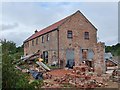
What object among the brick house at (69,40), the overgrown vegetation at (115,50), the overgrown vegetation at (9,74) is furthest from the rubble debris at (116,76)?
the overgrown vegetation at (115,50)

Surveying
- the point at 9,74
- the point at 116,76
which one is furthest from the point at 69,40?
the point at 9,74

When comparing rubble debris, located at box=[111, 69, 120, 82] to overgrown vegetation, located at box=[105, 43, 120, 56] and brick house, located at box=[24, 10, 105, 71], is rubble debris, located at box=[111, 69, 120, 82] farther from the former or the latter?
overgrown vegetation, located at box=[105, 43, 120, 56]

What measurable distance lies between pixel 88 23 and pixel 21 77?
983 inches

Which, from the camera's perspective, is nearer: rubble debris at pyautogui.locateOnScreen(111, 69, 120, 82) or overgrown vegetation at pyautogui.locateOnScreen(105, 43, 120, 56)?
rubble debris at pyautogui.locateOnScreen(111, 69, 120, 82)

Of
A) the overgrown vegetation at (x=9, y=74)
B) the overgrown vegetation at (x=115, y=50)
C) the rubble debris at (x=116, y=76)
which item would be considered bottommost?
the rubble debris at (x=116, y=76)

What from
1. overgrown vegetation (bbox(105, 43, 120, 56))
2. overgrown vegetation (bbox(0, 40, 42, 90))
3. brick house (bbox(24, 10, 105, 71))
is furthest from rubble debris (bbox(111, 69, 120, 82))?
overgrown vegetation (bbox(105, 43, 120, 56))

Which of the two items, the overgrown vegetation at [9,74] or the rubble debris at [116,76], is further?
the rubble debris at [116,76]

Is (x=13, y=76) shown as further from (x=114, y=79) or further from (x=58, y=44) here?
(x=58, y=44)

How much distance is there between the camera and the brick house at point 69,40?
2933 cm

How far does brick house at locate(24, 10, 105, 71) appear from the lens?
1155 inches

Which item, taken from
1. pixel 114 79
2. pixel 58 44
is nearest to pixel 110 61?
pixel 58 44

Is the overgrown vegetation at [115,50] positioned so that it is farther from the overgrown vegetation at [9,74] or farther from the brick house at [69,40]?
the overgrown vegetation at [9,74]

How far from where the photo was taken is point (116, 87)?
1399 centimetres

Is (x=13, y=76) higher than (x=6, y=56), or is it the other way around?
(x=6, y=56)
